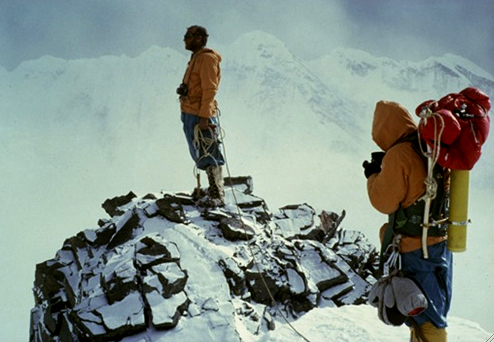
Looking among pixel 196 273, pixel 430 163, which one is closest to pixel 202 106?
pixel 196 273

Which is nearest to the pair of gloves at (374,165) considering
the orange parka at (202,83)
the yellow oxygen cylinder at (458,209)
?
the yellow oxygen cylinder at (458,209)

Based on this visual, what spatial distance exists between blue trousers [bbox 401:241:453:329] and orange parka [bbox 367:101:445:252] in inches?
3.2

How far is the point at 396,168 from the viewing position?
3.46 meters

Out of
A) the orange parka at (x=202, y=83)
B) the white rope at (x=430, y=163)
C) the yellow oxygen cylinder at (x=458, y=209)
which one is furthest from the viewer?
the orange parka at (x=202, y=83)

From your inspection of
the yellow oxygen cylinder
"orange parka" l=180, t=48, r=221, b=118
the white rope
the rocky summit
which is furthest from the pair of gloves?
"orange parka" l=180, t=48, r=221, b=118

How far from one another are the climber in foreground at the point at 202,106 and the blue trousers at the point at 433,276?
403 centimetres

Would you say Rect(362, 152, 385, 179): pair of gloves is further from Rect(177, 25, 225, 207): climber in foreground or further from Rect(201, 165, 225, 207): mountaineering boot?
Rect(201, 165, 225, 207): mountaineering boot

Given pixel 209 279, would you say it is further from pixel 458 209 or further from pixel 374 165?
pixel 458 209

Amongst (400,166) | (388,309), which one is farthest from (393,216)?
(388,309)

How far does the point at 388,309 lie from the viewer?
360cm

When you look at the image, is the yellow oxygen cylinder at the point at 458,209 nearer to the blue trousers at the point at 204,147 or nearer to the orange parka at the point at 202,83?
the orange parka at the point at 202,83

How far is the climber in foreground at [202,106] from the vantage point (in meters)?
6.75

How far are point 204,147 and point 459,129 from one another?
14.4 ft

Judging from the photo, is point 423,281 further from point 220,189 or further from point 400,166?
point 220,189
